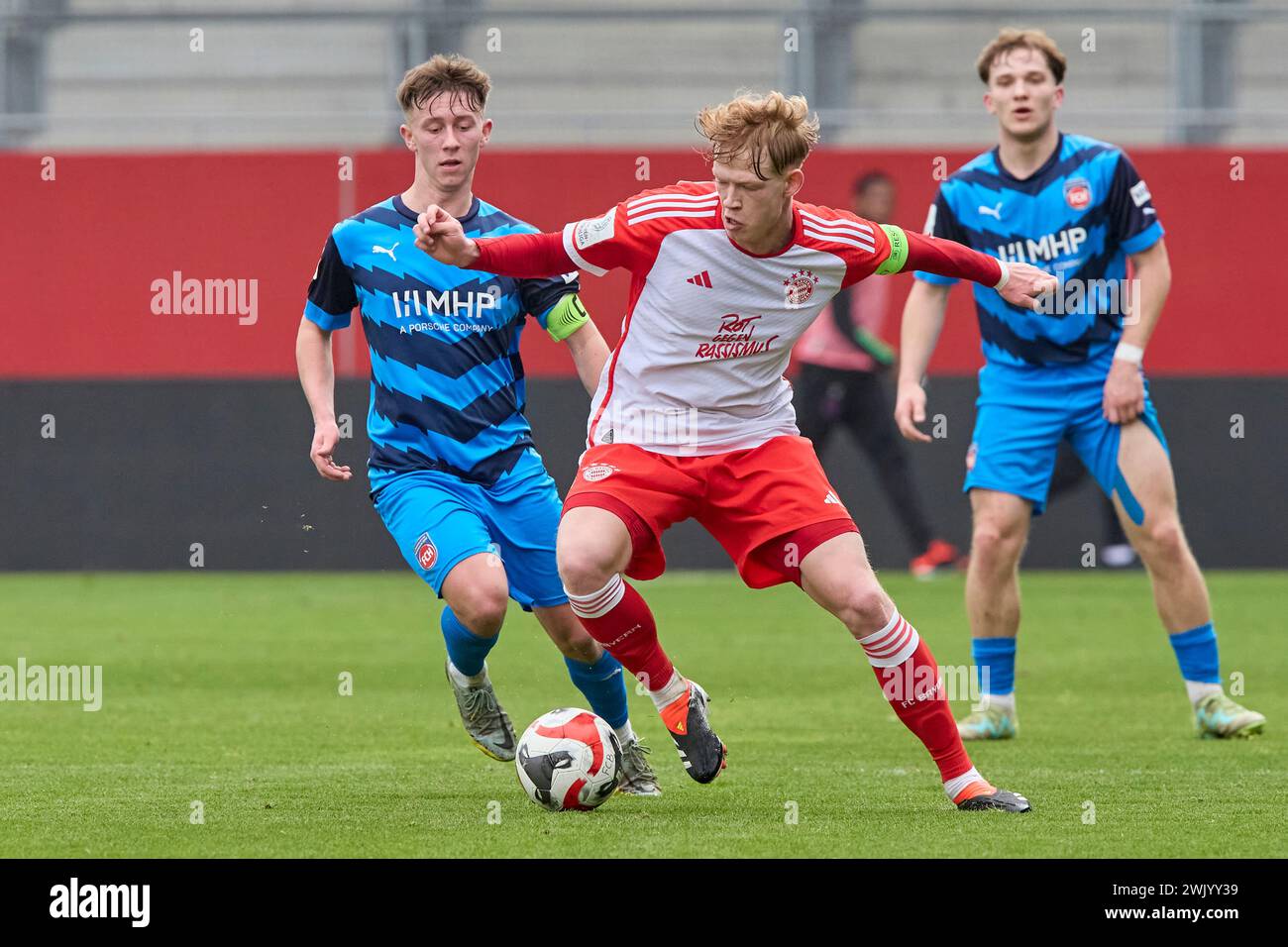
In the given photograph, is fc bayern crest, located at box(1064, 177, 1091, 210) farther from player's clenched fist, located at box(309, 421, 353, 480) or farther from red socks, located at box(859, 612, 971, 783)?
player's clenched fist, located at box(309, 421, 353, 480)

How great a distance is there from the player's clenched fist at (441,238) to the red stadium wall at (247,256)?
34.0 feet

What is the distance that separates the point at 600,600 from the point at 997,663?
2328mm

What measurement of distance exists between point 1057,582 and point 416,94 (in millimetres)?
8823

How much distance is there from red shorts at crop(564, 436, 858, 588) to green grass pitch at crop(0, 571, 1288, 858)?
27.9 inches

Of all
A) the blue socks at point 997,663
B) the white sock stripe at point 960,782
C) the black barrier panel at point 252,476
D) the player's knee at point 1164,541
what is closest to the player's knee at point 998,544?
the blue socks at point 997,663

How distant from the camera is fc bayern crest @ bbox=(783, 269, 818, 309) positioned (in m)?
5.29

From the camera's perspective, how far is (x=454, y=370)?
19.3 feet

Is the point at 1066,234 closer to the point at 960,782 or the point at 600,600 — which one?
the point at 960,782

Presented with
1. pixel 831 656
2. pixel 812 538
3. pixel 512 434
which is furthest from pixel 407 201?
pixel 831 656

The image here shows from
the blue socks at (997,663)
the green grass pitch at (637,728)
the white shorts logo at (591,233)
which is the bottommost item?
the green grass pitch at (637,728)

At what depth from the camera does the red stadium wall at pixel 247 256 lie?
1546 centimetres

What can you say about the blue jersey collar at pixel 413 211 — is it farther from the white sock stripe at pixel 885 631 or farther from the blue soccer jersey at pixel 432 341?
the white sock stripe at pixel 885 631

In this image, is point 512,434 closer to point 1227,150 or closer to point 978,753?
point 978,753

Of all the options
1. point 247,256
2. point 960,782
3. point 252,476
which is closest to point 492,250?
point 960,782
